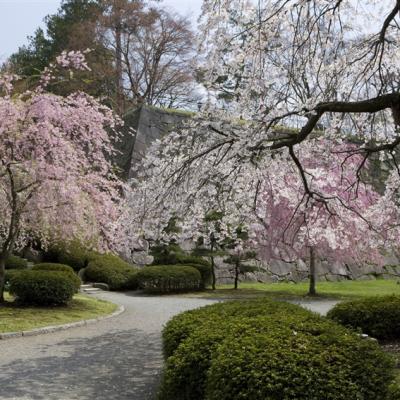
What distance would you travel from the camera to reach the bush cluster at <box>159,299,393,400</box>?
3225mm

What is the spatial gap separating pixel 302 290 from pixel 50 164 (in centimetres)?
1170

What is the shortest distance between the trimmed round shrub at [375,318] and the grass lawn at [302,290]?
695cm

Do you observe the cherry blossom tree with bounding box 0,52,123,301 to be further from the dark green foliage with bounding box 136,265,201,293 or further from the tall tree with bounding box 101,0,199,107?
the tall tree with bounding box 101,0,199,107

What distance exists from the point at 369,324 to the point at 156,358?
3.36 m

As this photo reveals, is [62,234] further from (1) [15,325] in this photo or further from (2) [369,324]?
(2) [369,324]

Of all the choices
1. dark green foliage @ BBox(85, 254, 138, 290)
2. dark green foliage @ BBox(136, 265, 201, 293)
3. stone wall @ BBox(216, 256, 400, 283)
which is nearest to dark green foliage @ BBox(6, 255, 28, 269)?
dark green foliage @ BBox(85, 254, 138, 290)

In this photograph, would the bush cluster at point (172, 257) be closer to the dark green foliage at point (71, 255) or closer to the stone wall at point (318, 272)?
the stone wall at point (318, 272)

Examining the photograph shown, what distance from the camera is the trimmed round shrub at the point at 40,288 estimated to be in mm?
12297

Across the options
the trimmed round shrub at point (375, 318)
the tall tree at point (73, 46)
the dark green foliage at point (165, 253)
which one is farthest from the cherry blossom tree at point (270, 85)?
the tall tree at point (73, 46)

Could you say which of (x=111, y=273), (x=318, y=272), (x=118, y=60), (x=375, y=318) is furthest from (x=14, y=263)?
(x=375, y=318)

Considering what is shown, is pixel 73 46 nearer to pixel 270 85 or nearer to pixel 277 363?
pixel 270 85

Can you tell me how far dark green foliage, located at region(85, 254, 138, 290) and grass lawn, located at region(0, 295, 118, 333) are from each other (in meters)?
5.58

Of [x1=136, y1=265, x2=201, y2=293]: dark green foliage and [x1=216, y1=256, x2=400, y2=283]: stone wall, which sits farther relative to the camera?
[x1=216, y1=256, x2=400, y2=283]: stone wall

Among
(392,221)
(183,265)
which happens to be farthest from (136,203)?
(183,265)
